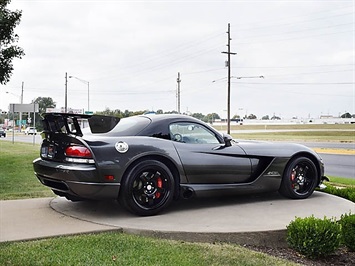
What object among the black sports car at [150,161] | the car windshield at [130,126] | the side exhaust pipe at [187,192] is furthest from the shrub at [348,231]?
the car windshield at [130,126]

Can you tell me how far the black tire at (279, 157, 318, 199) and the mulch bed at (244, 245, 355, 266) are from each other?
5.67ft

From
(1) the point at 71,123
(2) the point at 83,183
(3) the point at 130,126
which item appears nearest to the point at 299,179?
(3) the point at 130,126

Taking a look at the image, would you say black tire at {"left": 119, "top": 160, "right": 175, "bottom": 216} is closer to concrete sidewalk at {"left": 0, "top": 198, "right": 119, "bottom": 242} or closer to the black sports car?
the black sports car

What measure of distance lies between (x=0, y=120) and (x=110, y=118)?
14257 cm

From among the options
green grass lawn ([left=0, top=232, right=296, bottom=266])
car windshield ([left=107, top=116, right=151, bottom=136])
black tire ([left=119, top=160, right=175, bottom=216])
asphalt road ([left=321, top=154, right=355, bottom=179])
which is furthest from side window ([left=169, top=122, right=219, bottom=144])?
asphalt road ([left=321, top=154, right=355, bottom=179])

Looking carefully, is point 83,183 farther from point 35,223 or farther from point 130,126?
point 130,126

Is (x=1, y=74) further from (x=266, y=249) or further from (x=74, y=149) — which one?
(x=266, y=249)

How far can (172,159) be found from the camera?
5.15 meters

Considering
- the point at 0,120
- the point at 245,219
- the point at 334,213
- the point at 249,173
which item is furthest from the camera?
the point at 0,120

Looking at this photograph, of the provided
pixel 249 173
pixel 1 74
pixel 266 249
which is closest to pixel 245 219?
pixel 266 249

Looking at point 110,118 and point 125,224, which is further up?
point 110,118

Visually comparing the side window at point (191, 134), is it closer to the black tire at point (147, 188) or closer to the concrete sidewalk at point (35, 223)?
the black tire at point (147, 188)

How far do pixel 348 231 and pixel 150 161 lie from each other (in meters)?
2.39

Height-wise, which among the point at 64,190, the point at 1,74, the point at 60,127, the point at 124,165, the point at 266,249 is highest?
the point at 1,74
